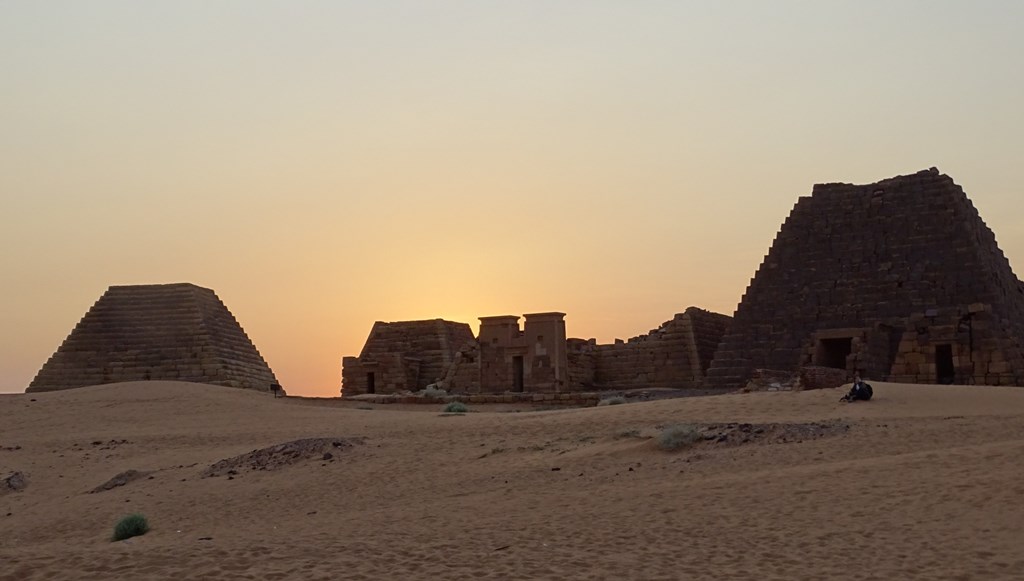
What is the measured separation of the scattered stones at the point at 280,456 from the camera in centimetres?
1666

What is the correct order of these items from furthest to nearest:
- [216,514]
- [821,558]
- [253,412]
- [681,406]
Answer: [253,412] < [681,406] < [216,514] < [821,558]

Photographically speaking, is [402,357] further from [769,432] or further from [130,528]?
[130,528]

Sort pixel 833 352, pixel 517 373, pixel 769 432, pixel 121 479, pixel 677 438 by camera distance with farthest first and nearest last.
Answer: pixel 517 373, pixel 833 352, pixel 121 479, pixel 769 432, pixel 677 438

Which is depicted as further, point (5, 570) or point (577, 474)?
point (577, 474)

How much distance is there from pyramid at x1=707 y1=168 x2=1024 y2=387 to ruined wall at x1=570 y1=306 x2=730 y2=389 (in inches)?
157

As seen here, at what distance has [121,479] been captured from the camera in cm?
1683

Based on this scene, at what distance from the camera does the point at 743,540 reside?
955 centimetres

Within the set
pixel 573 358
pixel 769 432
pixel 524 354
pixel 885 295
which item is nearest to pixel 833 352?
pixel 885 295

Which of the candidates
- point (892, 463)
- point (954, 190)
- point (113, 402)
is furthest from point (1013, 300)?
point (113, 402)

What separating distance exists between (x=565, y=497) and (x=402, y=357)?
30.8 meters

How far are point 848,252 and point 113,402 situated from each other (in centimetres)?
2165

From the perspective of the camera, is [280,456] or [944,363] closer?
[280,456]

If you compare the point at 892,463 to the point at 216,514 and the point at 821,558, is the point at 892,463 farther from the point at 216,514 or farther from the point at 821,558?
the point at 216,514

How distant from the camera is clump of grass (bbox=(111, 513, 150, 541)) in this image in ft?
39.1
